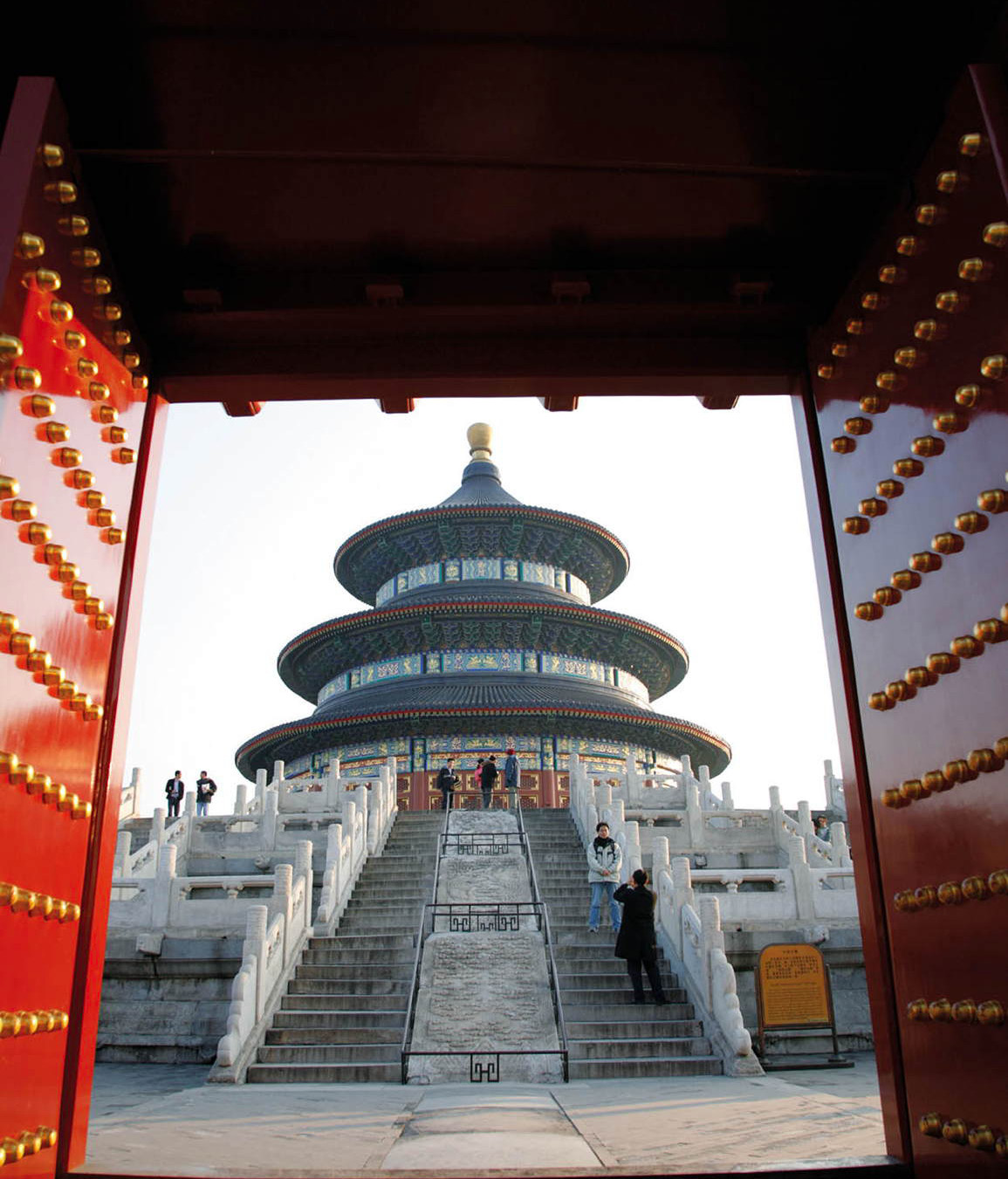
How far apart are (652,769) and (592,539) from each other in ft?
26.1

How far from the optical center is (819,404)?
3.55 meters

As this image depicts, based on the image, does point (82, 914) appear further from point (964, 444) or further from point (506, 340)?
point (964, 444)

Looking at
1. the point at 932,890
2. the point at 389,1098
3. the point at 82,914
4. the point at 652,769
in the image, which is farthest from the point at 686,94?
the point at 652,769

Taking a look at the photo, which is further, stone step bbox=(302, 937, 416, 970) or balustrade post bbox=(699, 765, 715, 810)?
balustrade post bbox=(699, 765, 715, 810)

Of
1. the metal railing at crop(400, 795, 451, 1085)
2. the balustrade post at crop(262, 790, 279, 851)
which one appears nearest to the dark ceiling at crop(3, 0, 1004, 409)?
the metal railing at crop(400, 795, 451, 1085)

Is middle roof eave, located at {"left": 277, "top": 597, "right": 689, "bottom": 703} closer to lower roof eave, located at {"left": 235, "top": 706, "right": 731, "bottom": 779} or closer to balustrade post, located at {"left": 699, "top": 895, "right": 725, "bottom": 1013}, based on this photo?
lower roof eave, located at {"left": 235, "top": 706, "right": 731, "bottom": 779}

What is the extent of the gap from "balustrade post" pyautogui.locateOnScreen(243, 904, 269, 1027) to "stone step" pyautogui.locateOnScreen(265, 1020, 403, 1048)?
229 mm

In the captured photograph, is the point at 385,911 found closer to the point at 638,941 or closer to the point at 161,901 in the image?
the point at 161,901

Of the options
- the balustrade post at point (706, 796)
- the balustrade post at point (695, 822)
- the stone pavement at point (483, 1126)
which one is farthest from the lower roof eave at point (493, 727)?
the stone pavement at point (483, 1126)

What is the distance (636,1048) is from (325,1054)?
2.46 meters

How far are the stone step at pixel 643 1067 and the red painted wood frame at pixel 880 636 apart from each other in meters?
5.25

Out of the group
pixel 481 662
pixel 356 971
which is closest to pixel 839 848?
pixel 356 971

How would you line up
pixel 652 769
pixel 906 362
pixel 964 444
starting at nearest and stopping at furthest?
pixel 964 444 < pixel 906 362 < pixel 652 769

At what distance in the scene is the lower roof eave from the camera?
2353cm
